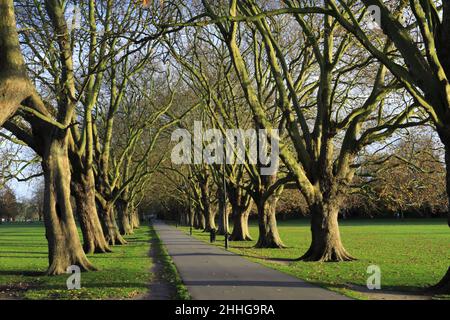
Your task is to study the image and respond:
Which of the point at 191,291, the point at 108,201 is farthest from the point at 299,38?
the point at 191,291

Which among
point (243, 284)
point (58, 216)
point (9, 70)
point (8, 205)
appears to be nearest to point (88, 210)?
point (58, 216)

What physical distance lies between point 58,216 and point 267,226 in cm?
1396

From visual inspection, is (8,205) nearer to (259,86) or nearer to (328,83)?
(259,86)

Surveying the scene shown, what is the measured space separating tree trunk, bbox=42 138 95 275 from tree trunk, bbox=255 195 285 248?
42.3 ft

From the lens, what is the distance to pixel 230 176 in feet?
110

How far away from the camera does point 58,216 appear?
16.2 meters

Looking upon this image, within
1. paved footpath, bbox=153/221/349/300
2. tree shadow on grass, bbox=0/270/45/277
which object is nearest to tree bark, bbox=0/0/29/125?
paved footpath, bbox=153/221/349/300

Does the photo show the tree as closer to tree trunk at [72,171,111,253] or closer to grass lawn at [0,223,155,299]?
tree trunk at [72,171,111,253]

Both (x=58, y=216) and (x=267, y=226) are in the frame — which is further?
(x=267, y=226)

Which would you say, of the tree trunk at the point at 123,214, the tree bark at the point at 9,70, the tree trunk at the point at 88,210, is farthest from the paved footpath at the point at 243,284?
→ the tree trunk at the point at 123,214

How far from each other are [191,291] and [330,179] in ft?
31.3

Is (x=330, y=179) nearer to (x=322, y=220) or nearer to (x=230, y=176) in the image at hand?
(x=322, y=220)

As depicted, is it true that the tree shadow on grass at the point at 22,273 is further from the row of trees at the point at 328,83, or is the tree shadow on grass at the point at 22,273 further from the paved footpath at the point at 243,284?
the row of trees at the point at 328,83

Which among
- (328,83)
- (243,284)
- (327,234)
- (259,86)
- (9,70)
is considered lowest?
(243,284)
